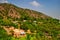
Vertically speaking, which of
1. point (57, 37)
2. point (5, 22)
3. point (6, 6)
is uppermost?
point (6, 6)

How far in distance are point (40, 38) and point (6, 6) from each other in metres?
25.0

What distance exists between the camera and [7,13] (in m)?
45.3

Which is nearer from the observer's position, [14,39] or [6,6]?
[14,39]

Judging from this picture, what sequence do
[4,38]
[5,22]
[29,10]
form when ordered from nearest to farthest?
[4,38]
[5,22]
[29,10]

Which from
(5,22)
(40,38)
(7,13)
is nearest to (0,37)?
(40,38)

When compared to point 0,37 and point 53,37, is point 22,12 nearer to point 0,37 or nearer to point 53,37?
point 53,37

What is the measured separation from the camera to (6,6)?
4912 centimetres

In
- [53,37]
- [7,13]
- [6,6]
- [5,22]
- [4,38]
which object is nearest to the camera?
[4,38]

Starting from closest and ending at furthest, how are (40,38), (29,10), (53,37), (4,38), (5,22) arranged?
1. (4,38)
2. (40,38)
3. (53,37)
4. (5,22)
5. (29,10)

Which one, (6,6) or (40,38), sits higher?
(6,6)

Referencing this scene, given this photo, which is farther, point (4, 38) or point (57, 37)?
point (57, 37)

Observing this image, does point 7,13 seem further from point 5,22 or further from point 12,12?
point 5,22

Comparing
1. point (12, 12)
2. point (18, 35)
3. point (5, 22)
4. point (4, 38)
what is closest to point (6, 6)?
point (12, 12)

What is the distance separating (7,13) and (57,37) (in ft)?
61.8
